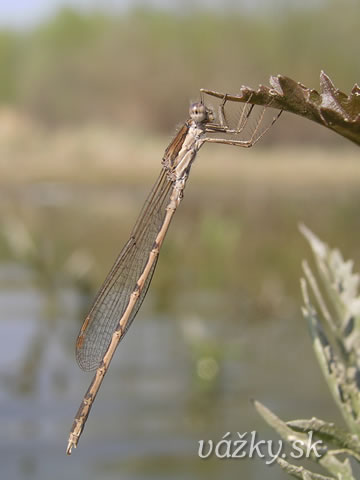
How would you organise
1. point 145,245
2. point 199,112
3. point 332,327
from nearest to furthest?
point 332,327
point 199,112
point 145,245

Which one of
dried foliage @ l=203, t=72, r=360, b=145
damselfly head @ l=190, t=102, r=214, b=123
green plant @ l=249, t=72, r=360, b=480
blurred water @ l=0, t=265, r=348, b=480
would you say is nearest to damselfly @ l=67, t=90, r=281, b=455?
damselfly head @ l=190, t=102, r=214, b=123

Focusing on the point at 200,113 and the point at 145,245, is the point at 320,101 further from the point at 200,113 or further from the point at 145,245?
the point at 145,245

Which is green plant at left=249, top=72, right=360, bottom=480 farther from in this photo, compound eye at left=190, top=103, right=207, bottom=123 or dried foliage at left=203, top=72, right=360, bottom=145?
compound eye at left=190, top=103, right=207, bottom=123

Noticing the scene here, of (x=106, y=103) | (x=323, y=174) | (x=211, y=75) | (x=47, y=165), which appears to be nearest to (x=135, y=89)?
(x=106, y=103)

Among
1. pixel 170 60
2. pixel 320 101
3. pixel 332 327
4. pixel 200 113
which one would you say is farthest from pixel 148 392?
pixel 170 60

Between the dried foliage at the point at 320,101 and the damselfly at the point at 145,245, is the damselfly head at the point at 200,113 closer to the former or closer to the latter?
the damselfly at the point at 145,245

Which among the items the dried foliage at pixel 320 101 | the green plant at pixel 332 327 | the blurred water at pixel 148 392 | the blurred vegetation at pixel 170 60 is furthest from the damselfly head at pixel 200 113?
the blurred vegetation at pixel 170 60
